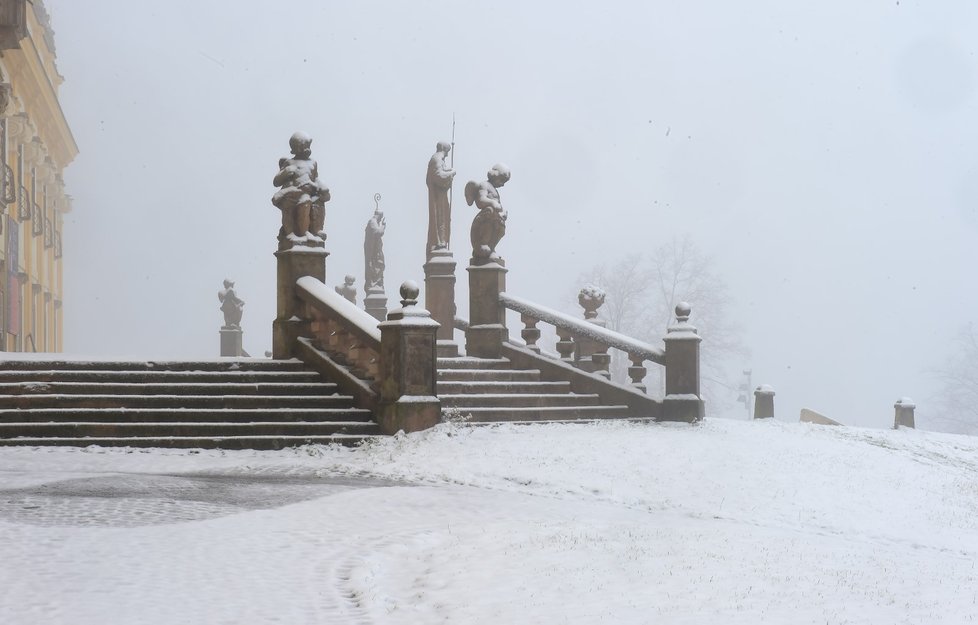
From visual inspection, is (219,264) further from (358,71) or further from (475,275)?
(475,275)

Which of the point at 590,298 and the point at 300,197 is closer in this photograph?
the point at 300,197

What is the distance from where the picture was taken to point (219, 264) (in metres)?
76.8

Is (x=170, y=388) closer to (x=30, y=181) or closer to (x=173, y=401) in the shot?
(x=173, y=401)

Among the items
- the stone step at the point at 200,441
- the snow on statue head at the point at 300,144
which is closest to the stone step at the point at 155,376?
the stone step at the point at 200,441

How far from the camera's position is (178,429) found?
12.3 m

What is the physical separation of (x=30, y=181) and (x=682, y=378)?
2604 cm

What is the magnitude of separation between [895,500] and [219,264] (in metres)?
69.6

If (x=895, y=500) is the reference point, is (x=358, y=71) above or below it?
above

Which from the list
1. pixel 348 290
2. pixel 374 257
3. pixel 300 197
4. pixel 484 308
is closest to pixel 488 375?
pixel 484 308

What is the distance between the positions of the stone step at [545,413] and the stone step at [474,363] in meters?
1.65

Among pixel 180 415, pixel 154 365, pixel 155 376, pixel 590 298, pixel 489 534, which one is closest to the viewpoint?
pixel 489 534

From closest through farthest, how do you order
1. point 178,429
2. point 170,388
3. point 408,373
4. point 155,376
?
point 178,429
point 408,373
point 170,388
point 155,376

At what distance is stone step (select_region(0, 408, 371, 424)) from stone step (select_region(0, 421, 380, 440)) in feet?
0.38

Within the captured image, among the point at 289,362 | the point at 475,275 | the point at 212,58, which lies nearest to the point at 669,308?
the point at 475,275
